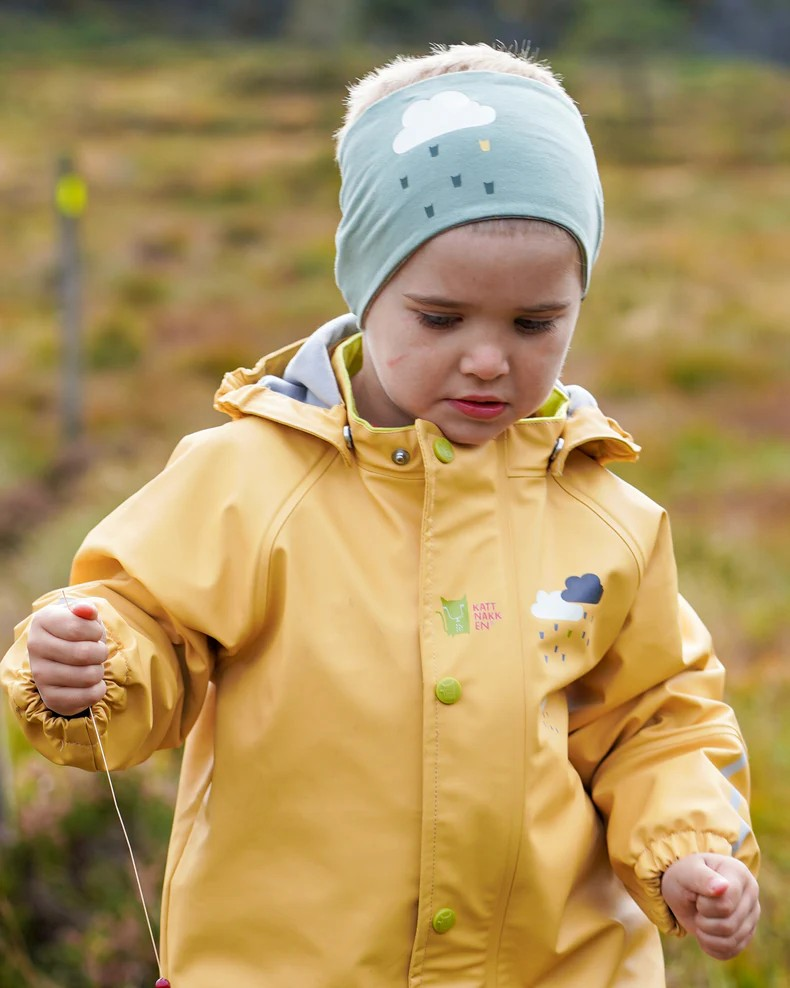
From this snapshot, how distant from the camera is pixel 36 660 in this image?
1.79m

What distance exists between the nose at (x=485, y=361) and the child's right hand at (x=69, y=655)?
627 mm

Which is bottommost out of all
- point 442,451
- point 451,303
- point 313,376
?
point 442,451

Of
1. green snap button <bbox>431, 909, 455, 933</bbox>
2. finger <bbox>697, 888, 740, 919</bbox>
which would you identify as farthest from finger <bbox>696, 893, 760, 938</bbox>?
green snap button <bbox>431, 909, 455, 933</bbox>

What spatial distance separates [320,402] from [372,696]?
0.48 meters

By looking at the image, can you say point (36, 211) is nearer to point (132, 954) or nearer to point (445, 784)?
point (132, 954)

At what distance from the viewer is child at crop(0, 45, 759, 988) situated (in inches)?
75.2

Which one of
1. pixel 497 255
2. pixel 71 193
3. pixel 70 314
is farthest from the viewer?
pixel 70 314

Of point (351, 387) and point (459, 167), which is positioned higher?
point (459, 167)

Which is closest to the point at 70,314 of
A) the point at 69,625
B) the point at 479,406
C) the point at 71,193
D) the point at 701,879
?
the point at 71,193

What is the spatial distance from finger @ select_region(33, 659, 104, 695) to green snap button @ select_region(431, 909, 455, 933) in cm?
61

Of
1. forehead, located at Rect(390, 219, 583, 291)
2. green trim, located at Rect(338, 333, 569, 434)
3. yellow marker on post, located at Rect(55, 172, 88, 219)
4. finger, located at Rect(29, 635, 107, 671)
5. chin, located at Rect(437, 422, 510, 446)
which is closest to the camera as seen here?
finger, located at Rect(29, 635, 107, 671)

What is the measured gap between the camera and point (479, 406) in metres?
1.98

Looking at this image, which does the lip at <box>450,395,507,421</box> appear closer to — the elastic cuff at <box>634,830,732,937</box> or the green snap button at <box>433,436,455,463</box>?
the green snap button at <box>433,436,455,463</box>

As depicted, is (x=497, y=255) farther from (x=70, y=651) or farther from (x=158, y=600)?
(x=70, y=651)
